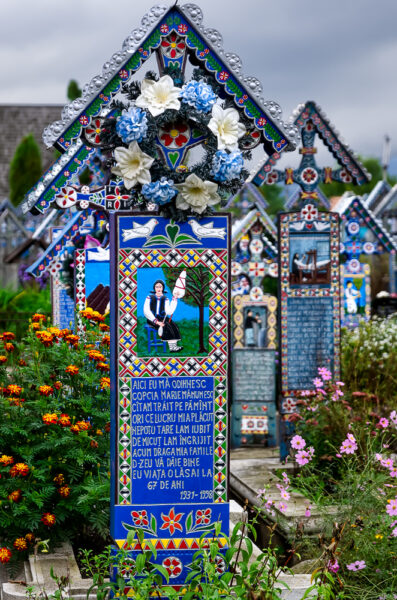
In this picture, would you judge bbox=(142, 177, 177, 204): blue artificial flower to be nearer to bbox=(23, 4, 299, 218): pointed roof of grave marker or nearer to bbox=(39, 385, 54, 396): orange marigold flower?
bbox=(23, 4, 299, 218): pointed roof of grave marker

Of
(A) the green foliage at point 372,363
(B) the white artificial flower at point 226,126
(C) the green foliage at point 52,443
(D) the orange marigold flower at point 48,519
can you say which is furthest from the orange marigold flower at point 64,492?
(A) the green foliage at point 372,363

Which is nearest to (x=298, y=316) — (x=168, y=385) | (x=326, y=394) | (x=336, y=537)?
(x=326, y=394)

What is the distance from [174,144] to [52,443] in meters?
1.92

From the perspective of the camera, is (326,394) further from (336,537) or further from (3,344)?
(336,537)

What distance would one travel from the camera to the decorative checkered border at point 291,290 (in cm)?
813

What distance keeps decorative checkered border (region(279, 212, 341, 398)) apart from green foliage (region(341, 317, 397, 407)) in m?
0.92

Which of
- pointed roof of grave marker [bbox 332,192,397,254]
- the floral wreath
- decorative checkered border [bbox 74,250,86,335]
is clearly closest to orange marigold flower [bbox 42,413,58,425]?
the floral wreath

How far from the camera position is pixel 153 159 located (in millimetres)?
4559

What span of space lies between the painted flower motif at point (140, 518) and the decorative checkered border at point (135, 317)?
73 centimetres

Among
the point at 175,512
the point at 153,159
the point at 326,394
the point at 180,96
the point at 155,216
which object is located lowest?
the point at 175,512

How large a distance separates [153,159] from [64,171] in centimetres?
208

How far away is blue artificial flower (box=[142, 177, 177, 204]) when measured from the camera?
14.8 feet

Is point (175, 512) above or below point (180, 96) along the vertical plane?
below

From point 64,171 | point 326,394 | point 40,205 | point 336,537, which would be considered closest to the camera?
point 336,537
